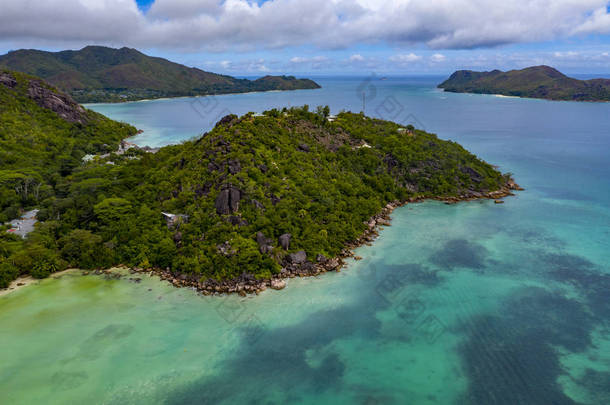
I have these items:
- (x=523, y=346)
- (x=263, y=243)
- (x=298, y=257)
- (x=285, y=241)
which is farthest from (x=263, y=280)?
(x=523, y=346)

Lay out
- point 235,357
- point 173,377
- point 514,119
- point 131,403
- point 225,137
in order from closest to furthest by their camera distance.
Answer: point 131,403, point 173,377, point 235,357, point 225,137, point 514,119

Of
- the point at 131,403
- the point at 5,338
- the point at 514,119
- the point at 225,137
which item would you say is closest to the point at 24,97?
the point at 225,137

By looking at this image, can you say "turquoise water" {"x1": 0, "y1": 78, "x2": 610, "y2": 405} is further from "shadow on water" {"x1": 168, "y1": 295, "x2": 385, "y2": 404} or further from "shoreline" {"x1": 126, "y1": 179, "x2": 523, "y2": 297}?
"shoreline" {"x1": 126, "y1": 179, "x2": 523, "y2": 297}

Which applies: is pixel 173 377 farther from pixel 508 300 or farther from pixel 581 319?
pixel 581 319

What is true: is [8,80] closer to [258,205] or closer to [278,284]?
[258,205]

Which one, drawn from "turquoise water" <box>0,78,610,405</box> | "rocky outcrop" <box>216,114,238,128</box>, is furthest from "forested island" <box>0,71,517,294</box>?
"turquoise water" <box>0,78,610,405</box>
